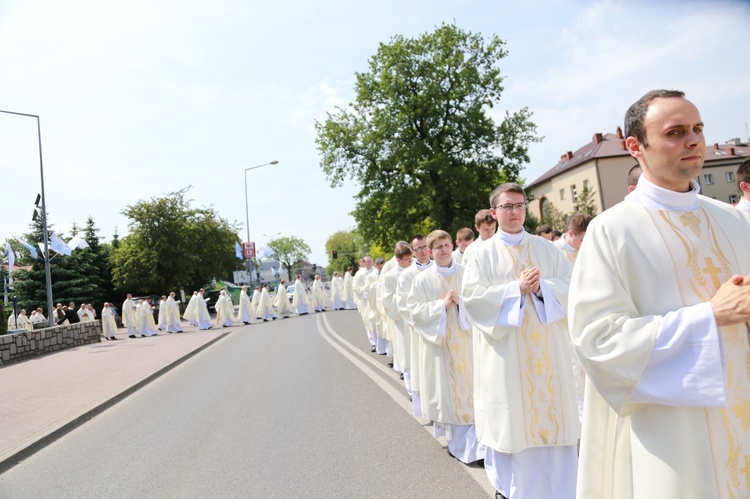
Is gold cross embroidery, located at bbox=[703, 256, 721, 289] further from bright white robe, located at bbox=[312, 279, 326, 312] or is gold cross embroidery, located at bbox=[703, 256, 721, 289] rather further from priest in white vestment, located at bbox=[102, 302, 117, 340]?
bright white robe, located at bbox=[312, 279, 326, 312]

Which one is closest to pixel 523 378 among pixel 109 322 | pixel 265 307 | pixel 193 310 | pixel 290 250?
pixel 109 322

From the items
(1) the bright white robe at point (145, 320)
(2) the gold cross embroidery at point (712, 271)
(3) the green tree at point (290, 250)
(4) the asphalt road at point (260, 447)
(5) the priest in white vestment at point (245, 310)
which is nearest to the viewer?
(2) the gold cross embroidery at point (712, 271)

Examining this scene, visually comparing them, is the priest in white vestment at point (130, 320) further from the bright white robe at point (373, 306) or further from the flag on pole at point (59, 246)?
the bright white robe at point (373, 306)

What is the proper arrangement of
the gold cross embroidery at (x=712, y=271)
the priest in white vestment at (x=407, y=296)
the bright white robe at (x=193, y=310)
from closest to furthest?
the gold cross embroidery at (x=712, y=271) < the priest in white vestment at (x=407, y=296) < the bright white robe at (x=193, y=310)

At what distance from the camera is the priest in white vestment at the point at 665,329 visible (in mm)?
2055

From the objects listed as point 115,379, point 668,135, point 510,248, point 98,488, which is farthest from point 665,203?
point 115,379

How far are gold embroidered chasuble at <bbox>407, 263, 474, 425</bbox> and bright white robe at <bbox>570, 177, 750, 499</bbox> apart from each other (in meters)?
3.41

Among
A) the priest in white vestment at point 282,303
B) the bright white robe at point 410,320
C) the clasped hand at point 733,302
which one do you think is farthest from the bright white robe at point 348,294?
the clasped hand at point 733,302

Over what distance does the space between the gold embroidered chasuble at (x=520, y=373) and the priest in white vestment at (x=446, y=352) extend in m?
1.00

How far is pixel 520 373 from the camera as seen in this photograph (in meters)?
4.43

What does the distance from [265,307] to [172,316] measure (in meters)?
4.86

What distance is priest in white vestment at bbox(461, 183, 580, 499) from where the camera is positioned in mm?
4305

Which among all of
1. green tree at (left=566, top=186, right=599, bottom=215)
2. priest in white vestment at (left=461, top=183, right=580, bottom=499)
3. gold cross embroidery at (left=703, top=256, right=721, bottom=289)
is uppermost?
green tree at (left=566, top=186, right=599, bottom=215)

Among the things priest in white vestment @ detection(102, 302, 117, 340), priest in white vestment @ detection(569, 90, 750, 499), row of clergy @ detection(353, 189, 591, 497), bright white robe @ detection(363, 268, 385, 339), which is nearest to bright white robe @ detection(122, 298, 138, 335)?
priest in white vestment @ detection(102, 302, 117, 340)
